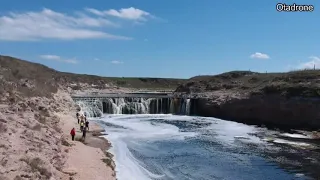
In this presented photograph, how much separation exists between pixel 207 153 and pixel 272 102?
2129cm

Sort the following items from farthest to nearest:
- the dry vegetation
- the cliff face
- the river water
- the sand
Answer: the dry vegetation < the cliff face < the river water < the sand

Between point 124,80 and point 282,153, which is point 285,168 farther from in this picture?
point 124,80

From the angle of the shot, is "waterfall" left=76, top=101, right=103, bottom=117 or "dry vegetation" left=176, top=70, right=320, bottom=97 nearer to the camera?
"dry vegetation" left=176, top=70, right=320, bottom=97

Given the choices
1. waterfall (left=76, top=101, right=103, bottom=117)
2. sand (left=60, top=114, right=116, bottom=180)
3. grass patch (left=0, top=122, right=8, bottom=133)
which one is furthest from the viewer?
waterfall (left=76, top=101, right=103, bottom=117)

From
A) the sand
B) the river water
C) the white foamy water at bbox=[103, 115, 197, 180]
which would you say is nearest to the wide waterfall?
the white foamy water at bbox=[103, 115, 197, 180]

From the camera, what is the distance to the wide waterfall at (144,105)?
56594mm

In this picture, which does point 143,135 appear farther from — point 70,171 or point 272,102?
point 272,102

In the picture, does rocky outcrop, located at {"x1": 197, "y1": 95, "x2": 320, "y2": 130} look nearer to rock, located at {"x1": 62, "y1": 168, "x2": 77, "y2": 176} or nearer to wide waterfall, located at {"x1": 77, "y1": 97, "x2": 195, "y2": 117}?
wide waterfall, located at {"x1": 77, "y1": 97, "x2": 195, "y2": 117}

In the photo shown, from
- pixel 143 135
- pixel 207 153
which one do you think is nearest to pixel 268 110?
pixel 143 135

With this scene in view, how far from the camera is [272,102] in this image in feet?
155

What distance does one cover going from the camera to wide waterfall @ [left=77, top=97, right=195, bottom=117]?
56.6 metres

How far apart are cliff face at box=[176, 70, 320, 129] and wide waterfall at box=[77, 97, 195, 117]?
2.56 metres

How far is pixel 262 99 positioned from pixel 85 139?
2757 cm

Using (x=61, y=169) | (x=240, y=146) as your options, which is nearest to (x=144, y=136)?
(x=240, y=146)
